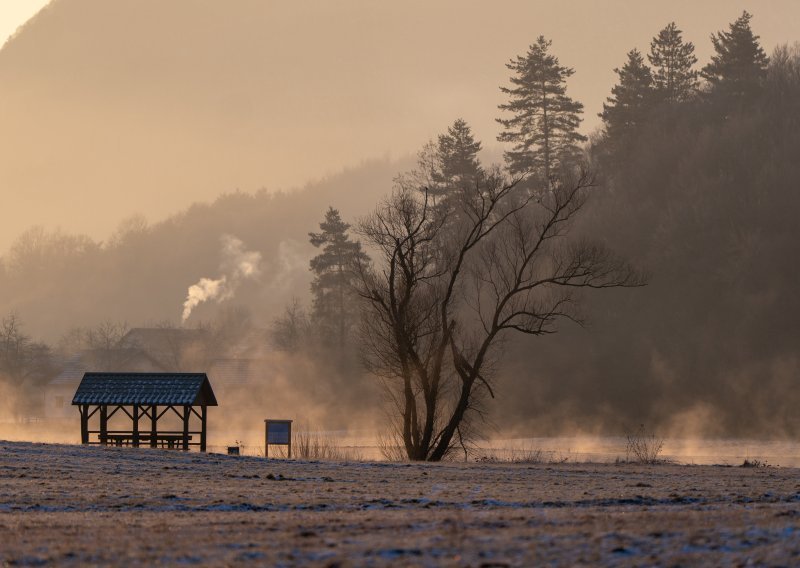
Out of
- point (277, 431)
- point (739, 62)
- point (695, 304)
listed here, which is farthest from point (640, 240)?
point (277, 431)

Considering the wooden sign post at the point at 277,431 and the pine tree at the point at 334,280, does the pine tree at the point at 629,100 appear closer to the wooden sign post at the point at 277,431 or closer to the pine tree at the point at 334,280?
the pine tree at the point at 334,280

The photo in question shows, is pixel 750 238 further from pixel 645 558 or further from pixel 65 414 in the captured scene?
pixel 645 558

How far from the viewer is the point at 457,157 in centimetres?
11069

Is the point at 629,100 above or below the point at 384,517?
above

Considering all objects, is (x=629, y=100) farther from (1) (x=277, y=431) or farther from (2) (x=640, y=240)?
(1) (x=277, y=431)

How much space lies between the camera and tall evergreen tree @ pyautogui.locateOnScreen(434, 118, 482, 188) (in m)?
110

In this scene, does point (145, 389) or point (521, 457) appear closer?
point (145, 389)

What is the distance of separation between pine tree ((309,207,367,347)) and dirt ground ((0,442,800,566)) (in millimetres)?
87714

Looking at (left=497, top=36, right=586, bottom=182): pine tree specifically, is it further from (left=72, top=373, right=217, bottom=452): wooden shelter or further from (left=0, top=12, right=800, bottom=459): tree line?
(left=72, top=373, right=217, bottom=452): wooden shelter

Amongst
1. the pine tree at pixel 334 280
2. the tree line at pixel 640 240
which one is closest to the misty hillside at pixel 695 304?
the tree line at pixel 640 240

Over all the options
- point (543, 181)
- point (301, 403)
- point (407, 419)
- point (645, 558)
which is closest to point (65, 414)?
point (301, 403)

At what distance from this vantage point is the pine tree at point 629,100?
116 metres

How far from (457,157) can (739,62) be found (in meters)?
27.3

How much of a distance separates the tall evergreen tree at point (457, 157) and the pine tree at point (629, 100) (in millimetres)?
13883
